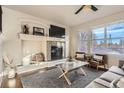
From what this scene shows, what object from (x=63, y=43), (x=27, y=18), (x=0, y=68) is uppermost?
(x=27, y=18)

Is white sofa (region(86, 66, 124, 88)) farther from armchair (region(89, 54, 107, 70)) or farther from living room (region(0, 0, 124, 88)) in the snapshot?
armchair (region(89, 54, 107, 70))

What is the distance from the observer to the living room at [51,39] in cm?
274

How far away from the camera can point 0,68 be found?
2.69 meters

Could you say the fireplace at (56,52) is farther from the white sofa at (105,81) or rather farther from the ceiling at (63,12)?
the white sofa at (105,81)

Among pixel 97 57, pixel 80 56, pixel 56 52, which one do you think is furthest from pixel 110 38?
pixel 56 52

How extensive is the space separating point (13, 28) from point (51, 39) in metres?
1.34

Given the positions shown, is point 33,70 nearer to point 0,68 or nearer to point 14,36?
point 0,68

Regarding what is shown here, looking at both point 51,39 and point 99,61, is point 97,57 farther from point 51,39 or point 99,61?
point 51,39

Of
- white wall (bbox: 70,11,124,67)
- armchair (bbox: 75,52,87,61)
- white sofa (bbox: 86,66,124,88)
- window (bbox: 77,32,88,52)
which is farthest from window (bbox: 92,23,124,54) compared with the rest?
white sofa (bbox: 86,66,124,88)

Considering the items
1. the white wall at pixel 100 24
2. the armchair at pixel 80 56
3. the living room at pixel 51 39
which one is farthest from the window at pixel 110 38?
the armchair at pixel 80 56

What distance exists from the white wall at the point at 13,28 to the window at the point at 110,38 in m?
2.47

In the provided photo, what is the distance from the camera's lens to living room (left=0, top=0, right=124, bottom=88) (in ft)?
8.98

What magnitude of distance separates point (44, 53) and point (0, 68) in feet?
4.48
